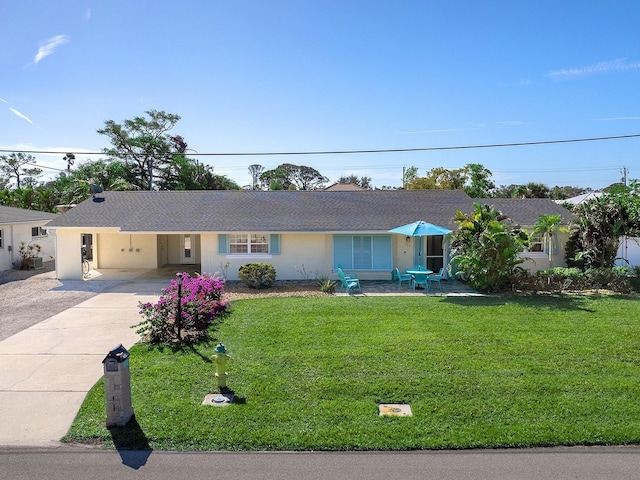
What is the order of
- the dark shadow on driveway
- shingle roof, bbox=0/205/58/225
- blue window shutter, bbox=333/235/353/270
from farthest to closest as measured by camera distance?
1. shingle roof, bbox=0/205/58/225
2. blue window shutter, bbox=333/235/353/270
3. the dark shadow on driveway

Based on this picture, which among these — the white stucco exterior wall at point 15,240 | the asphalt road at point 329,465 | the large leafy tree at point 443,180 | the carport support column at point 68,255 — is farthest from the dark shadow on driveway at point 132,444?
the large leafy tree at point 443,180

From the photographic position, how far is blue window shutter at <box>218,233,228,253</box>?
1858 centimetres

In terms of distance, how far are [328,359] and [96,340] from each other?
18.1 ft

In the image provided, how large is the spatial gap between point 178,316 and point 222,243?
880 centimetres

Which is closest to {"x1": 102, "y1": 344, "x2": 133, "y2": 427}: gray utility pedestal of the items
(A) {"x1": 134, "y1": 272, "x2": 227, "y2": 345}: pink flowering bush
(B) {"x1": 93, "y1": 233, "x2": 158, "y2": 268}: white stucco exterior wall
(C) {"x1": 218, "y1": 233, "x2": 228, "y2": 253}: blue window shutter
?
(A) {"x1": 134, "y1": 272, "x2": 227, "y2": 345}: pink flowering bush

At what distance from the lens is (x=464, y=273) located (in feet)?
51.8

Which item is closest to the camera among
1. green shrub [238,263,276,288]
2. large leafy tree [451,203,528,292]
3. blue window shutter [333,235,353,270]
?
large leafy tree [451,203,528,292]

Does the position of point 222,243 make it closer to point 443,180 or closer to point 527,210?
point 527,210

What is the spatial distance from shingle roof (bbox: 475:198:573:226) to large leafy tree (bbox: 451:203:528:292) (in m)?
4.61

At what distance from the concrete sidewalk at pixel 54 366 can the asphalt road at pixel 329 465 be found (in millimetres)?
685

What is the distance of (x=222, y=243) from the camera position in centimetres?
1859

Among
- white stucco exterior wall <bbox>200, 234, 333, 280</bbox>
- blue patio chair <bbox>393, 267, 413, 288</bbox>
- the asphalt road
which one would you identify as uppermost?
white stucco exterior wall <bbox>200, 234, 333, 280</bbox>

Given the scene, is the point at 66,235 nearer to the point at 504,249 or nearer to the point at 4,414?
the point at 4,414

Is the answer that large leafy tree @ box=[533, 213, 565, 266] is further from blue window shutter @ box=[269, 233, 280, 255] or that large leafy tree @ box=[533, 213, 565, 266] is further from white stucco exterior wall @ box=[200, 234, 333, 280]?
blue window shutter @ box=[269, 233, 280, 255]
